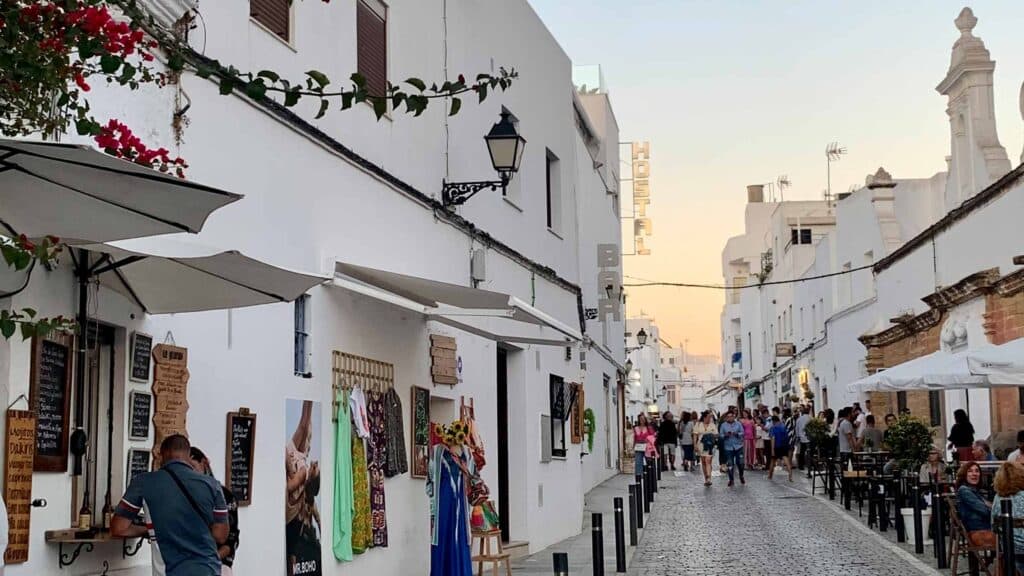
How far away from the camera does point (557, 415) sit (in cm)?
2070

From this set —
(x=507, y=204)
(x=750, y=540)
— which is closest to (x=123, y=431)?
(x=507, y=204)

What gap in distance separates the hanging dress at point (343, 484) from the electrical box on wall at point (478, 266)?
4534 millimetres

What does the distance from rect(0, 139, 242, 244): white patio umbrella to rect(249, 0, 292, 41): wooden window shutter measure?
474 centimetres

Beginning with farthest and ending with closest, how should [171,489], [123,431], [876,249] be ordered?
[876,249], [123,431], [171,489]

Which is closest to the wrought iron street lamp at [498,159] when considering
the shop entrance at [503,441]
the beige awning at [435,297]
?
the beige awning at [435,297]

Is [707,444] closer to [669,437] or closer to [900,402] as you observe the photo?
[900,402]

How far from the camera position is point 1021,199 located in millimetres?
20672

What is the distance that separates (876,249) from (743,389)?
3705 cm

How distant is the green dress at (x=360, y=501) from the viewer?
1213 centimetres

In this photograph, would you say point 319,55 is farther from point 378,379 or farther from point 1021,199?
point 1021,199

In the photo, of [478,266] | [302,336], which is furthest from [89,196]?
[478,266]

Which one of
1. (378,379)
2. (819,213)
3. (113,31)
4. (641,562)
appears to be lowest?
(641,562)

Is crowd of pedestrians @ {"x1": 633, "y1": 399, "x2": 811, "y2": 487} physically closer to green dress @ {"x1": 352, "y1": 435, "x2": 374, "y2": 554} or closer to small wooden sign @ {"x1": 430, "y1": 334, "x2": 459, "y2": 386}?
small wooden sign @ {"x1": 430, "y1": 334, "x2": 459, "y2": 386}

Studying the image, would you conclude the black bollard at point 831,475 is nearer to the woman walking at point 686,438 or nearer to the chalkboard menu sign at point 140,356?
the woman walking at point 686,438
